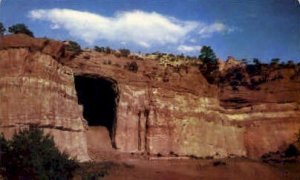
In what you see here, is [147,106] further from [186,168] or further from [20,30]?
[20,30]

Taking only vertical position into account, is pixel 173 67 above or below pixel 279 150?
above

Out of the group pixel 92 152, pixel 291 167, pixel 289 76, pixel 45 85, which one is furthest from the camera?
pixel 289 76

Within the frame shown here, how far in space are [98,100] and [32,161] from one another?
2350 cm

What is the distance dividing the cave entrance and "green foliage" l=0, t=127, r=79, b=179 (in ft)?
61.1

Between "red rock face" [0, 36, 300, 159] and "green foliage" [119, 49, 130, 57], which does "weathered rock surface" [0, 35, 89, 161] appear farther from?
"green foliage" [119, 49, 130, 57]

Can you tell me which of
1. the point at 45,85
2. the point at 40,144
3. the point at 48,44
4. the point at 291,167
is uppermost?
the point at 48,44

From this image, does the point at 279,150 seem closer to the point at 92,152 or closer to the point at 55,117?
the point at 92,152

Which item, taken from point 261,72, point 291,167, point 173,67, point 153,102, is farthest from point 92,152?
point 261,72

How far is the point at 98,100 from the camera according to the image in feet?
142

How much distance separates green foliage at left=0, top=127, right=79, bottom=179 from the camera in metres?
20.0

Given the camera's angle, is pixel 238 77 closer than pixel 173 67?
No

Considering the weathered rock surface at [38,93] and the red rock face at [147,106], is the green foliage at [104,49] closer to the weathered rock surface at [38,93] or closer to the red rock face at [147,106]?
the red rock face at [147,106]

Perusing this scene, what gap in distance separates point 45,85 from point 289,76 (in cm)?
2502

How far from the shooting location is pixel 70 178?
21.3 m
